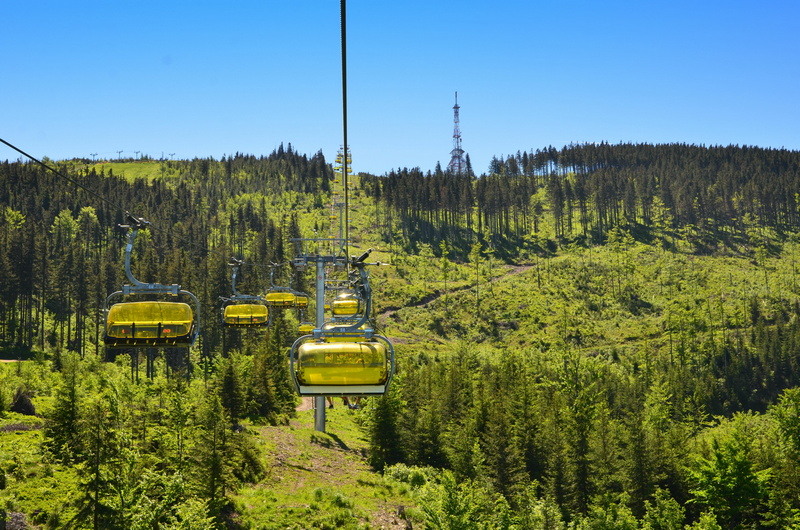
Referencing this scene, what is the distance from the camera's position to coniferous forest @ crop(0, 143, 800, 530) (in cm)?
2888

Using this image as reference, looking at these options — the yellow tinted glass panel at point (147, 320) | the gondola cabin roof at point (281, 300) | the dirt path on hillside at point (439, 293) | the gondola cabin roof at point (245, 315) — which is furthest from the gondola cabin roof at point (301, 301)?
the dirt path on hillside at point (439, 293)

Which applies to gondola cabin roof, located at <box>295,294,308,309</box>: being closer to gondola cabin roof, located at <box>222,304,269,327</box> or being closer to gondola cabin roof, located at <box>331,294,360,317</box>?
gondola cabin roof, located at <box>331,294,360,317</box>

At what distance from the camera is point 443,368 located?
216 ft

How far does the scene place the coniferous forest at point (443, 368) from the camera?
28.9 metres

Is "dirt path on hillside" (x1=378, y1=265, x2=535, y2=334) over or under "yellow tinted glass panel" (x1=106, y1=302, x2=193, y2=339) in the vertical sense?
under

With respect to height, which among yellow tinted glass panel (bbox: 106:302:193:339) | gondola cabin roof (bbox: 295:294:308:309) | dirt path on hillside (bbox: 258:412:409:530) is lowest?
dirt path on hillside (bbox: 258:412:409:530)

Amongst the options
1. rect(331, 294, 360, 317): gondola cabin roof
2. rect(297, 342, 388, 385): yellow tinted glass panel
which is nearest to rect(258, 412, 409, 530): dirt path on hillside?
rect(331, 294, 360, 317): gondola cabin roof

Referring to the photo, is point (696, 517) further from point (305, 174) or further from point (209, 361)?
point (305, 174)

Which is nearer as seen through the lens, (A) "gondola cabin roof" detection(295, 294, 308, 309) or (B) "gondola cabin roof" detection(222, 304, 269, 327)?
(B) "gondola cabin roof" detection(222, 304, 269, 327)

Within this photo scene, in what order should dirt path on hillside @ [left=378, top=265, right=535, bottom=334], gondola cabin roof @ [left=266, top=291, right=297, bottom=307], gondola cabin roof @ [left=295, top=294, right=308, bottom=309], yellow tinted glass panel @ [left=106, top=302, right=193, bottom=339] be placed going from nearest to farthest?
yellow tinted glass panel @ [left=106, top=302, right=193, bottom=339]
gondola cabin roof @ [left=266, top=291, right=297, bottom=307]
gondola cabin roof @ [left=295, top=294, right=308, bottom=309]
dirt path on hillside @ [left=378, top=265, right=535, bottom=334]

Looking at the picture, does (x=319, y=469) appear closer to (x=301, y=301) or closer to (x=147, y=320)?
(x=301, y=301)

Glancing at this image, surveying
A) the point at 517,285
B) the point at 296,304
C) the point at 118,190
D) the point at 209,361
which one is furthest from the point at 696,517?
the point at 118,190

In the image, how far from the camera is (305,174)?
19575 centimetres

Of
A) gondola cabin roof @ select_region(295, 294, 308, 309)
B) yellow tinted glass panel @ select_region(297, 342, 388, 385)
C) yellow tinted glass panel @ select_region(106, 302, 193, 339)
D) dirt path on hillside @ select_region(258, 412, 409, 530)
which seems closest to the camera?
yellow tinted glass panel @ select_region(297, 342, 388, 385)
